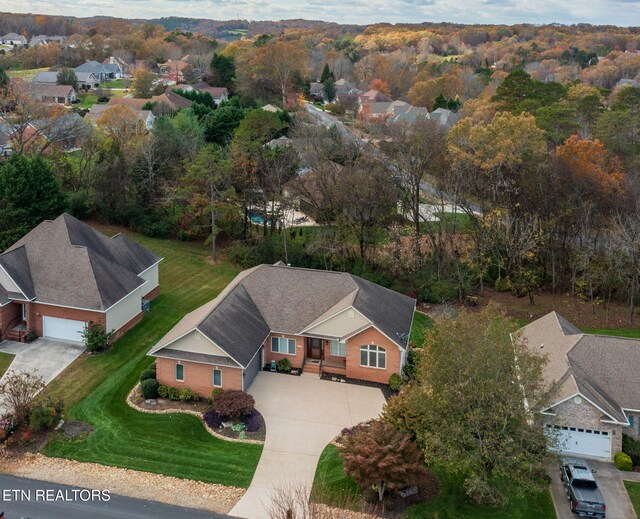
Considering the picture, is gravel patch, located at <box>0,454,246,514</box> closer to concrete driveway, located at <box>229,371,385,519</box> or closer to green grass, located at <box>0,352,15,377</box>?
concrete driveway, located at <box>229,371,385,519</box>

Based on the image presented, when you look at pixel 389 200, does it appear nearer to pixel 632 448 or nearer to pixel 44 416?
pixel 632 448

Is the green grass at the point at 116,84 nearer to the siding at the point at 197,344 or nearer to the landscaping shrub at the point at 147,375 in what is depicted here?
the landscaping shrub at the point at 147,375

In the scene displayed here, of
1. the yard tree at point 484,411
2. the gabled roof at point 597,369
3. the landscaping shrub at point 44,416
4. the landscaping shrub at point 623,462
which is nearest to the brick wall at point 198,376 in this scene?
the landscaping shrub at point 44,416

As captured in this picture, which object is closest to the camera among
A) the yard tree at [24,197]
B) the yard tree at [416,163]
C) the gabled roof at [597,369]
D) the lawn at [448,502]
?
the lawn at [448,502]

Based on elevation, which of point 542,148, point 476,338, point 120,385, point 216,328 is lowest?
point 120,385

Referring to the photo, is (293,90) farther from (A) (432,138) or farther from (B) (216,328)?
(B) (216,328)

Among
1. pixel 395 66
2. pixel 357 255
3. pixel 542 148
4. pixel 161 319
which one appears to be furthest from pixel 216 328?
pixel 395 66

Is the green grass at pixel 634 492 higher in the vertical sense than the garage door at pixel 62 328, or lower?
lower
